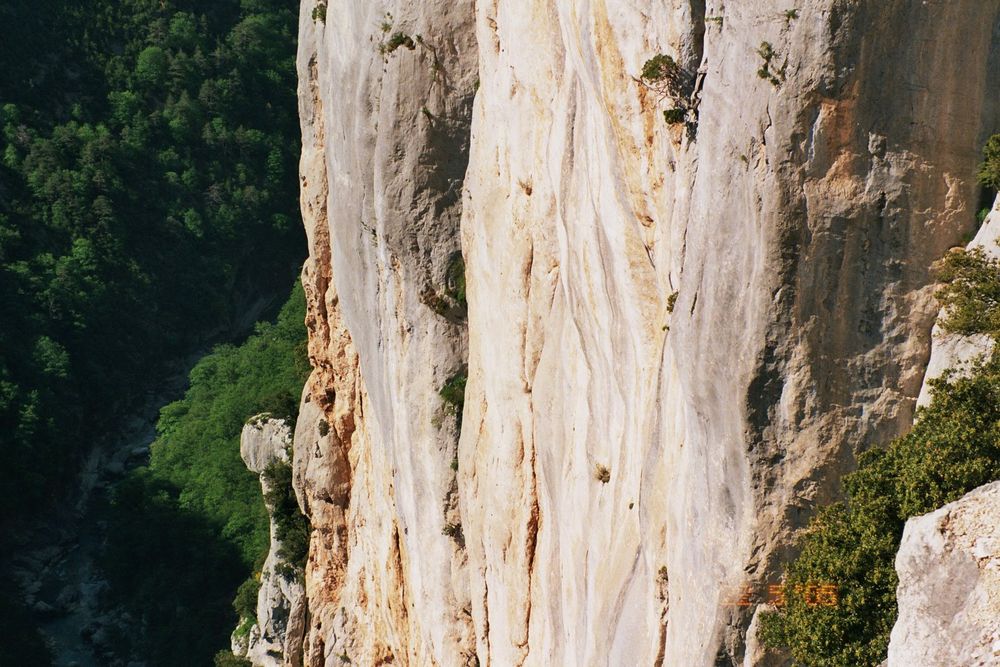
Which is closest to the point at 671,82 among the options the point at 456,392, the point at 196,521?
the point at 456,392

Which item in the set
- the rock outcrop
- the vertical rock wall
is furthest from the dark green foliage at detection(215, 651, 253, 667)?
the vertical rock wall

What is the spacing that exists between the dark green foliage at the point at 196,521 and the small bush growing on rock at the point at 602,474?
102ft

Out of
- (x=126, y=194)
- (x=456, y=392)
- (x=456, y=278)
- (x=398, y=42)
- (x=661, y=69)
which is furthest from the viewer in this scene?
(x=126, y=194)

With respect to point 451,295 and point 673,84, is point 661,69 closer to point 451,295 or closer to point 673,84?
point 673,84

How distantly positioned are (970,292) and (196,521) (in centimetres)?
4787

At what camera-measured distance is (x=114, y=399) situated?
65.1 m

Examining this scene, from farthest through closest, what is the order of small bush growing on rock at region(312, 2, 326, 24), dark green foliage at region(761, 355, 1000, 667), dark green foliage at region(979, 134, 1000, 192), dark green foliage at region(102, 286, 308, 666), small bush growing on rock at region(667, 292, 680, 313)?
dark green foliage at region(102, 286, 308, 666), small bush growing on rock at region(312, 2, 326, 24), small bush growing on rock at region(667, 292, 680, 313), dark green foliage at region(979, 134, 1000, 192), dark green foliage at region(761, 355, 1000, 667)

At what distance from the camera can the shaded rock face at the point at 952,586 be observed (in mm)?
9031

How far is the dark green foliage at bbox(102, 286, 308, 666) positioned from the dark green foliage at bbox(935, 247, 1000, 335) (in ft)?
122

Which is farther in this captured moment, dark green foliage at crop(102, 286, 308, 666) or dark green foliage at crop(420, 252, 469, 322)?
dark green foliage at crop(102, 286, 308, 666)

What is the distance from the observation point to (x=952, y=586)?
9.42 m

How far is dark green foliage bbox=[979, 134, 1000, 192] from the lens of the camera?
1138cm

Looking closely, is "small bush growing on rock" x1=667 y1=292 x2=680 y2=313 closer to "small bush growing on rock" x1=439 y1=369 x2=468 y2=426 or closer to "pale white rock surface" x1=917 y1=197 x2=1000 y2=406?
"pale white rock surface" x1=917 y1=197 x2=1000 y2=406

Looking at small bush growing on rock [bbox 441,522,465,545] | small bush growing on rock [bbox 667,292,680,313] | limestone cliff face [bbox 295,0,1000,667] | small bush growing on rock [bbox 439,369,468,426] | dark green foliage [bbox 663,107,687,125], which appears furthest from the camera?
small bush growing on rock [bbox 441,522,465,545]
